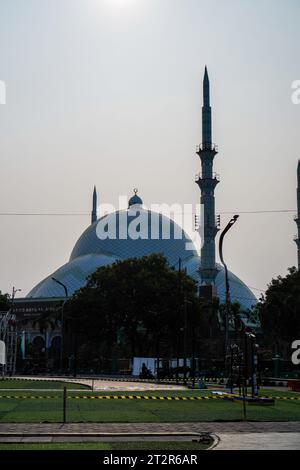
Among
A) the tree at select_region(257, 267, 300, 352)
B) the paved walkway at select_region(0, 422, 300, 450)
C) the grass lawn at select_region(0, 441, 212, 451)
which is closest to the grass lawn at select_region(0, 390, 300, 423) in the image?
the paved walkway at select_region(0, 422, 300, 450)

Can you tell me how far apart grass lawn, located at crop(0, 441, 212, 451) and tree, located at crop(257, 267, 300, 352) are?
49.9m

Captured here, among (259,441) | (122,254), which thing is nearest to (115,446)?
(259,441)

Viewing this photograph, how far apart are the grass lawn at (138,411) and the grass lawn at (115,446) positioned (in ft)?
16.6

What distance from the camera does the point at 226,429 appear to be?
1698 cm

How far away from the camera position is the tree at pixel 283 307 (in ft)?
209

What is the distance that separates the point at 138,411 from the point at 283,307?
43737mm

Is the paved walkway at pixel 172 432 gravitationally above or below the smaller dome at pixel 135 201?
below

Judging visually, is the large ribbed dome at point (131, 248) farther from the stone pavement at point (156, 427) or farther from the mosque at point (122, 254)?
the stone pavement at point (156, 427)

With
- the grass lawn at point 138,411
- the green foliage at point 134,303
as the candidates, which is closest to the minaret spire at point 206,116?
the green foliage at point 134,303

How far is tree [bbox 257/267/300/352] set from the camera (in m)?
63.7

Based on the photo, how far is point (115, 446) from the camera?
1364 centimetres
